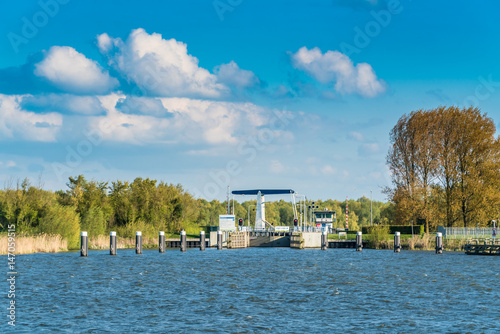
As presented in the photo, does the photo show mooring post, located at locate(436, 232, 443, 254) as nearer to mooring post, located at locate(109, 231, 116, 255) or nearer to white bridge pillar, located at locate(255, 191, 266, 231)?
white bridge pillar, located at locate(255, 191, 266, 231)

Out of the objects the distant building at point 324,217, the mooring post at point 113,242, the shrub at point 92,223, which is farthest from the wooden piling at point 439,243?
the distant building at point 324,217

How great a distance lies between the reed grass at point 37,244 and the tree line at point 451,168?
36470 mm

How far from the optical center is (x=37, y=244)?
170 feet

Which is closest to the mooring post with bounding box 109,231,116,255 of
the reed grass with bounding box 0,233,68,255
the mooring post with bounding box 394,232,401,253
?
the reed grass with bounding box 0,233,68,255

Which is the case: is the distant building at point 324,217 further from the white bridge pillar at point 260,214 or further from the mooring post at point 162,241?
the mooring post at point 162,241

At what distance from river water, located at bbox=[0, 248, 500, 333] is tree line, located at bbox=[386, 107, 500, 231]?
2149 centimetres

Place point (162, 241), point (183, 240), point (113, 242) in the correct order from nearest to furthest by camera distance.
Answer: point (113, 242) → point (162, 241) → point (183, 240)

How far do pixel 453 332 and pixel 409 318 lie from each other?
279 centimetres

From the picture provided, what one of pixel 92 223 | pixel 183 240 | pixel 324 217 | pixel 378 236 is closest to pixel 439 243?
pixel 378 236

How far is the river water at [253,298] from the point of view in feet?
69.1

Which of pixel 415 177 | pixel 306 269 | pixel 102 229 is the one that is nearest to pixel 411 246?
pixel 415 177

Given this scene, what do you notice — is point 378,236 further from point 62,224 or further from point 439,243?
point 62,224

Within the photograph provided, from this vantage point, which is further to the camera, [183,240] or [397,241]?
[183,240]

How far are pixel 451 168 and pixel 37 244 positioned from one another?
43639 mm
